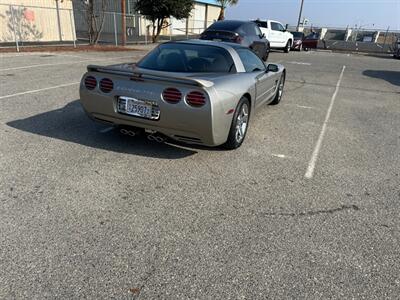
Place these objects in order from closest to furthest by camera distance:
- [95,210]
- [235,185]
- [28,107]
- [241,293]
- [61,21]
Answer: [241,293], [95,210], [235,185], [28,107], [61,21]

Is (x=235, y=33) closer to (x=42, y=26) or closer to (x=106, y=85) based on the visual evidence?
(x=106, y=85)

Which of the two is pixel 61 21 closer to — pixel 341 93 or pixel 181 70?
pixel 341 93

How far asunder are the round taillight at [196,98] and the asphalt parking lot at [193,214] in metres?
0.78

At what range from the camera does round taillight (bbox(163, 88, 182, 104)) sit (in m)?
3.59

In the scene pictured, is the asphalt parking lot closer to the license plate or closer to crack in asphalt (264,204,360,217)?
crack in asphalt (264,204,360,217)

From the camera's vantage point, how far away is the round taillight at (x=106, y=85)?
391 centimetres

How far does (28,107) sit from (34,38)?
15198 millimetres

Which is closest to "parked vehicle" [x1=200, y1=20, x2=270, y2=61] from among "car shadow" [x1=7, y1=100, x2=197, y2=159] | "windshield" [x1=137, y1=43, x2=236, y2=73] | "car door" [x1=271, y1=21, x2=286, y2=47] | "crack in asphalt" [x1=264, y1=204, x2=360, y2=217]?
"car door" [x1=271, y1=21, x2=286, y2=47]

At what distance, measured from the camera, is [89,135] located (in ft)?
15.3

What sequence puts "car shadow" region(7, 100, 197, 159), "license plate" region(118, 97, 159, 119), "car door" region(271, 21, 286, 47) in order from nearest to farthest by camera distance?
"license plate" region(118, 97, 159, 119) → "car shadow" region(7, 100, 197, 159) → "car door" region(271, 21, 286, 47)

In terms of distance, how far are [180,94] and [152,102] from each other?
345 mm

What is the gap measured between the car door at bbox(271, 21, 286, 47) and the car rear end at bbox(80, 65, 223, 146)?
17.6m

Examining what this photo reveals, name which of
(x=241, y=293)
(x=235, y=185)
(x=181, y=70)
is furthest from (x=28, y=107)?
(x=241, y=293)

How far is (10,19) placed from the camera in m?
17.4
